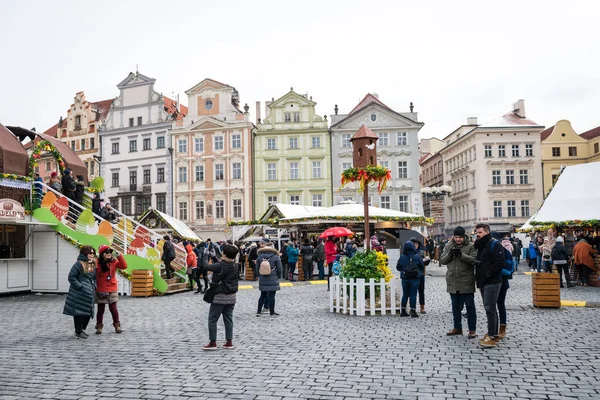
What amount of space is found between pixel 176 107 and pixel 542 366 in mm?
51210

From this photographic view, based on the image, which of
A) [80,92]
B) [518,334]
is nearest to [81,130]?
[80,92]

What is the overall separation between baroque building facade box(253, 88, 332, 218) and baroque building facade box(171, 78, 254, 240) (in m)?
1.11

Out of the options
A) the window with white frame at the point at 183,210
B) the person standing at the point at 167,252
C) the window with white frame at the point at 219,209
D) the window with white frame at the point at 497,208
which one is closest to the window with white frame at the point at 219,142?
the window with white frame at the point at 219,209

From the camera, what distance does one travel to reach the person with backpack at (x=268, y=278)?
12.4 m

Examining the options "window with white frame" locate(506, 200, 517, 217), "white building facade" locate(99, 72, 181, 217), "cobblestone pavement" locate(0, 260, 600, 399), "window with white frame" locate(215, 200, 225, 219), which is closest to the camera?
"cobblestone pavement" locate(0, 260, 600, 399)

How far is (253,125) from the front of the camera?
49.6m

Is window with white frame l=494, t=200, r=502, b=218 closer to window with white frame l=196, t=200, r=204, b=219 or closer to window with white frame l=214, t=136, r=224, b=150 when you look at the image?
window with white frame l=214, t=136, r=224, b=150

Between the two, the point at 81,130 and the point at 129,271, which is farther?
the point at 81,130

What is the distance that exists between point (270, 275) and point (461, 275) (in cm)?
475

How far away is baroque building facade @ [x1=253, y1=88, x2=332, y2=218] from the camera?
49.4 meters

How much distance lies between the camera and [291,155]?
49562mm

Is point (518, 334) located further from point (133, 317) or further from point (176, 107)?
point (176, 107)

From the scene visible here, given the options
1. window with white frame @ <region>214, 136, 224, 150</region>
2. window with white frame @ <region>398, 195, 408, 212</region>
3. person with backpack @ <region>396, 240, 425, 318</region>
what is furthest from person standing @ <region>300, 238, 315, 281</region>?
window with white frame @ <region>214, 136, 224, 150</region>

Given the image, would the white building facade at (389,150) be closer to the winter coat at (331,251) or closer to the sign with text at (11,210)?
the winter coat at (331,251)
